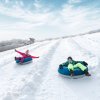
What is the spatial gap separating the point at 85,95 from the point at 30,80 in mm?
2441

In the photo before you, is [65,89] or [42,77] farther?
[42,77]

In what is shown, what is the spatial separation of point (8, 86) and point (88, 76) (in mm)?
2871

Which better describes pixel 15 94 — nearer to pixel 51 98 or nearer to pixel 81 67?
pixel 51 98

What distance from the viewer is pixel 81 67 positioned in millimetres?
6961

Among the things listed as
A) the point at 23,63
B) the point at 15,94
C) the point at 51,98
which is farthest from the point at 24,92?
the point at 23,63

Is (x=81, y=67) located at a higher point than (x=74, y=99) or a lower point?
higher

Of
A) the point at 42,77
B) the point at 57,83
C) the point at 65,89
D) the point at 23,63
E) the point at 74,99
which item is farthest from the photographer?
the point at 23,63

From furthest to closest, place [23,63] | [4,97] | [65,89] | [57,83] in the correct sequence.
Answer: [23,63]
[57,83]
[65,89]
[4,97]

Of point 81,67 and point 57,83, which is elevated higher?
point 81,67

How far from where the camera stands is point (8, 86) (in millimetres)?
6766

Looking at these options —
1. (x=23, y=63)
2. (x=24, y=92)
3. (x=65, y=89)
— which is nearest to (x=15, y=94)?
(x=24, y=92)

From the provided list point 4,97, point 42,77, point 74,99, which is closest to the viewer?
point 74,99

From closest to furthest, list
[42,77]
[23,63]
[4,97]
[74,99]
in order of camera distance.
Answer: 1. [74,99]
2. [4,97]
3. [42,77]
4. [23,63]

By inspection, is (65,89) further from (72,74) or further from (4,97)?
(4,97)
